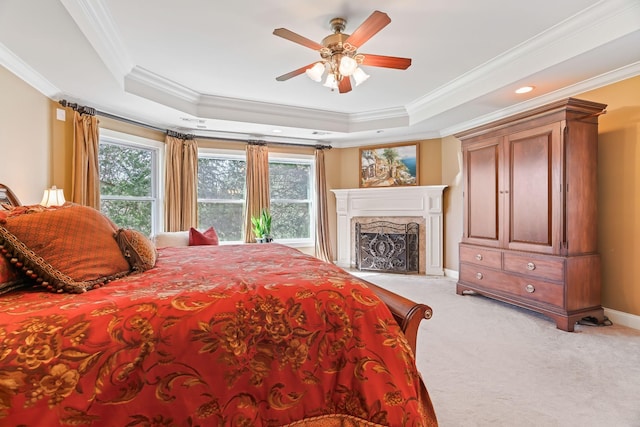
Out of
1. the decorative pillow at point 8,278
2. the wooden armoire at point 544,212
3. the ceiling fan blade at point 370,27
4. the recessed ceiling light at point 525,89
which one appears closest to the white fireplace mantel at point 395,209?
the wooden armoire at point 544,212

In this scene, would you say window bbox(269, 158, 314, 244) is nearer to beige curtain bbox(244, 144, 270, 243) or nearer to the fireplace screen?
beige curtain bbox(244, 144, 270, 243)

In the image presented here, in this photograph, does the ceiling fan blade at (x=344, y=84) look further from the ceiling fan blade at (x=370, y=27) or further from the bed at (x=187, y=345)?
the bed at (x=187, y=345)

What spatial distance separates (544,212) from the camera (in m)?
3.11

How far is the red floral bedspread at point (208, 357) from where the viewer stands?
86 cm

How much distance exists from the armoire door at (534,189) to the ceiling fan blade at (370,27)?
2.02m

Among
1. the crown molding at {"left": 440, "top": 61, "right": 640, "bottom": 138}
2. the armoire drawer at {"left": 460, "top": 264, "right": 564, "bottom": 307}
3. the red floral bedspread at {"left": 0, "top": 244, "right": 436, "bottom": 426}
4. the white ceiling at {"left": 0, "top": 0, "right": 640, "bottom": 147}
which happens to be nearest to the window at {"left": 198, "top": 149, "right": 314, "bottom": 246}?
the white ceiling at {"left": 0, "top": 0, "right": 640, "bottom": 147}

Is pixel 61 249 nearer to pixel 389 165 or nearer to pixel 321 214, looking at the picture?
pixel 321 214

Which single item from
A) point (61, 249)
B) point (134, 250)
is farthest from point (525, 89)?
point (61, 249)

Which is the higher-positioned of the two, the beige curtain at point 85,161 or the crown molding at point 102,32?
the crown molding at point 102,32

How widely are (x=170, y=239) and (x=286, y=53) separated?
2570mm

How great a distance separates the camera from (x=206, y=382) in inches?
38.4

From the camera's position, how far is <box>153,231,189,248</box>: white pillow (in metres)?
3.95

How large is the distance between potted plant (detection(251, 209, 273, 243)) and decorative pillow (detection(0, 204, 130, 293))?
12.1 ft

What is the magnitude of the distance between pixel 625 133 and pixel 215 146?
5.14 meters
